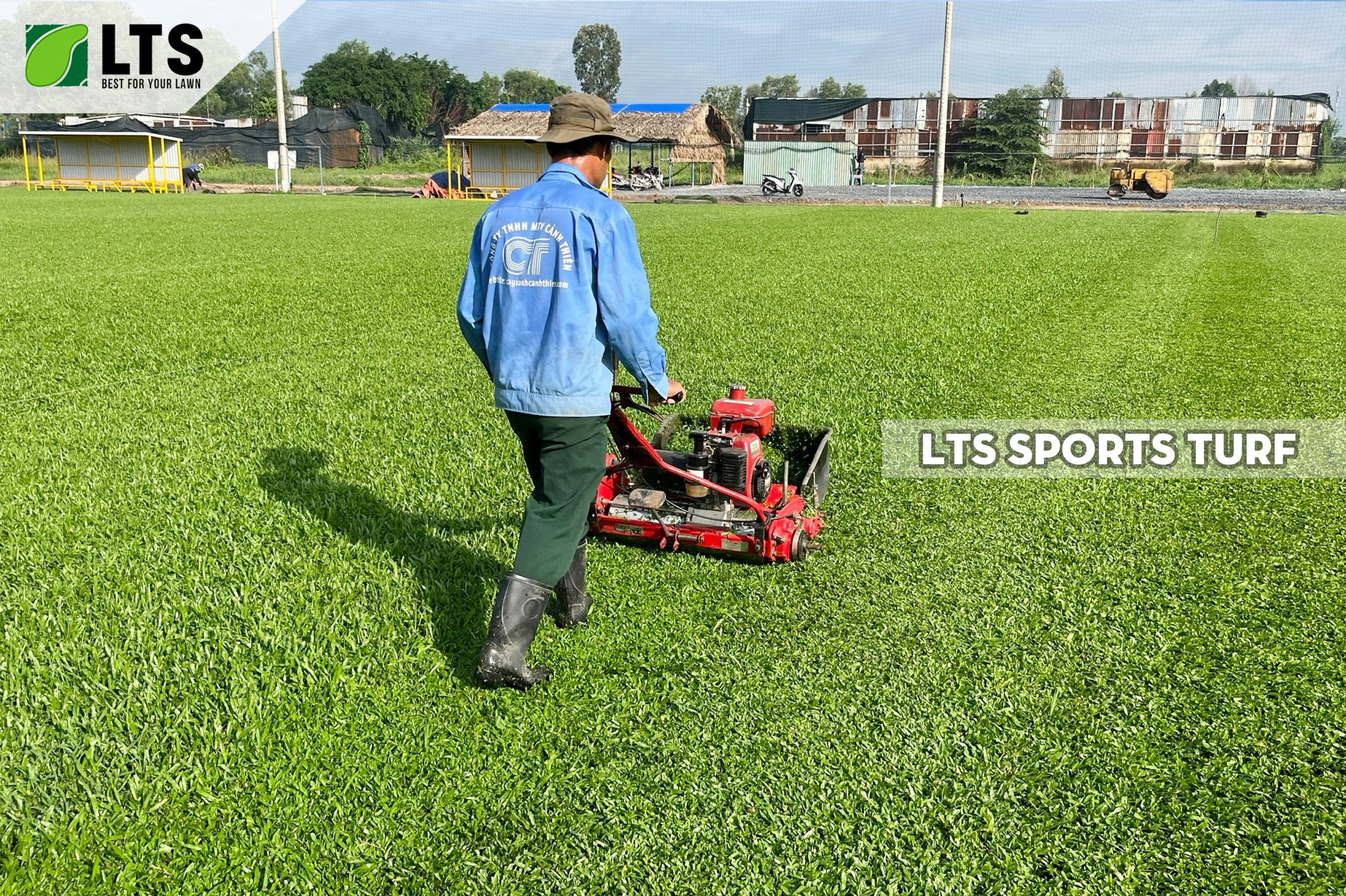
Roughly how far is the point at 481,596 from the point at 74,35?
220ft

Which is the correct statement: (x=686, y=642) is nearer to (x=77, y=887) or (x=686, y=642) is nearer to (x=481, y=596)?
(x=481, y=596)

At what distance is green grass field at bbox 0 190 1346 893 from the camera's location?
123 inches

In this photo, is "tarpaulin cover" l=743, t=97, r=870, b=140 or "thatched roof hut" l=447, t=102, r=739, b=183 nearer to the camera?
"thatched roof hut" l=447, t=102, r=739, b=183

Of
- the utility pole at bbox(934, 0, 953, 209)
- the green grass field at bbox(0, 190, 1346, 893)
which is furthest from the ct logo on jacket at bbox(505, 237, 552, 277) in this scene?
the utility pole at bbox(934, 0, 953, 209)

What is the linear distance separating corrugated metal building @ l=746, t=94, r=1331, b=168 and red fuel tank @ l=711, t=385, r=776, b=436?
61.4 metres

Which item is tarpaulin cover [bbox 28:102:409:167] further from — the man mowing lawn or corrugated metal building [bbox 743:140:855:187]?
the man mowing lawn

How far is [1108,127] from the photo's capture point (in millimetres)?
62469

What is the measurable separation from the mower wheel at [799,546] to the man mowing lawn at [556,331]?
55.9 inches

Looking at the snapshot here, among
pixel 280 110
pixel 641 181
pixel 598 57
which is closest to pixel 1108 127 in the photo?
pixel 641 181

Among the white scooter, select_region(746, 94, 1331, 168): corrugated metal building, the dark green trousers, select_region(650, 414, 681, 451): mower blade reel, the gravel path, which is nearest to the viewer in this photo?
the dark green trousers

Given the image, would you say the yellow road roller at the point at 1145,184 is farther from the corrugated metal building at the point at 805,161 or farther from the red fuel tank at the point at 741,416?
the red fuel tank at the point at 741,416

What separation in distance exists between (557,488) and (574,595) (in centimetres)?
67

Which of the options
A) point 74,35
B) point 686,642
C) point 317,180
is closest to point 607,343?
point 686,642

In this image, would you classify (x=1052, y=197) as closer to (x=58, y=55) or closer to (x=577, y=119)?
(x=577, y=119)
